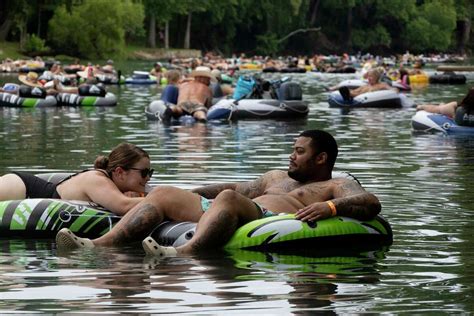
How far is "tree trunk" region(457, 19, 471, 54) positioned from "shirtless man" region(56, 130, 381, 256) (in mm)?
143994

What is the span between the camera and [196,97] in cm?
2978

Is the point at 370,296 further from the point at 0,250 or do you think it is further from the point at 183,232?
the point at 0,250

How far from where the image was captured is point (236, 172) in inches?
676

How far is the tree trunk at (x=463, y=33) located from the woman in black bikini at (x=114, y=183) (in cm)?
14399

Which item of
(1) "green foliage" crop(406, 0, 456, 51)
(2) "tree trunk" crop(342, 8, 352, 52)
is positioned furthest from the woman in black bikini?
(1) "green foliage" crop(406, 0, 456, 51)

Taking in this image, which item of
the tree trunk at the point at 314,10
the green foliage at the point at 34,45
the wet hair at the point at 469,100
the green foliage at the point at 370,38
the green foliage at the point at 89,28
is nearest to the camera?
the wet hair at the point at 469,100

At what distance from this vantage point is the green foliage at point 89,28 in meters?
89.2

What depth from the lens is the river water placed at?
8.40 metres

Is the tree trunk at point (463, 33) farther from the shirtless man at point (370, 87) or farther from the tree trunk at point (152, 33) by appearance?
the shirtless man at point (370, 87)

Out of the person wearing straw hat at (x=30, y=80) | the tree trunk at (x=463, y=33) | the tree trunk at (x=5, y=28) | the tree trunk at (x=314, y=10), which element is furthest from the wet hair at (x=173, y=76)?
the tree trunk at (x=463, y=33)

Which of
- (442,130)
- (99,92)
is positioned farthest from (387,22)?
(442,130)

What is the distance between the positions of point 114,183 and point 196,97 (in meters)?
18.5

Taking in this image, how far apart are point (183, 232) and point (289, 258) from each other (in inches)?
34.3

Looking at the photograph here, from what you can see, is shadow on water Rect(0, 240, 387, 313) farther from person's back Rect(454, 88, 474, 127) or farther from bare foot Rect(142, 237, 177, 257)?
person's back Rect(454, 88, 474, 127)
